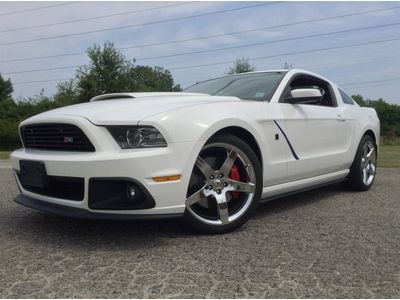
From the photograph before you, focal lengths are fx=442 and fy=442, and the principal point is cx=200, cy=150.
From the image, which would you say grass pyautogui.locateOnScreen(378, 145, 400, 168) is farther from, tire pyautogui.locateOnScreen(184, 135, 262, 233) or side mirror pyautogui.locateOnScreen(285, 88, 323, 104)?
tire pyautogui.locateOnScreen(184, 135, 262, 233)

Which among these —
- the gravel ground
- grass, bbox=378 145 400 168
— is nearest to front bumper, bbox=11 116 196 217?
the gravel ground

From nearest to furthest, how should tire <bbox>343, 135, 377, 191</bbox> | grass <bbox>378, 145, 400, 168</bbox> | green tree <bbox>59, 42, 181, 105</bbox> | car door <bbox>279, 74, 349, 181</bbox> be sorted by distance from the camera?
car door <bbox>279, 74, 349, 181</bbox> → tire <bbox>343, 135, 377, 191</bbox> → grass <bbox>378, 145, 400, 168</bbox> → green tree <bbox>59, 42, 181, 105</bbox>

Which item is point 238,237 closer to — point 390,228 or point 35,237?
point 390,228

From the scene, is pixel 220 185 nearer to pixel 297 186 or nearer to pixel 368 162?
pixel 297 186

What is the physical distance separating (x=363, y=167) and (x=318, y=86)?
4.11ft

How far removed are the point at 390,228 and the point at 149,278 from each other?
2.21 meters

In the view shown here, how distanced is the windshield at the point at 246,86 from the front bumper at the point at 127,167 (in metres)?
1.30

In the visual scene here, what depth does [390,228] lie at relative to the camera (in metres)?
3.71

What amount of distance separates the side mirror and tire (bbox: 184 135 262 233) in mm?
932

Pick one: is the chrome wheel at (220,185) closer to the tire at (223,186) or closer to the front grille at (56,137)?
the tire at (223,186)

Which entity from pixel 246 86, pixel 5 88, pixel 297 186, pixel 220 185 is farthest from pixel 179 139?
pixel 5 88

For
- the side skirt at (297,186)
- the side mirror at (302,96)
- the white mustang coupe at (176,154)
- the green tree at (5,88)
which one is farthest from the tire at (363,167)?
the green tree at (5,88)

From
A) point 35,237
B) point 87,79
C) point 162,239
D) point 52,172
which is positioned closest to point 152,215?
point 162,239

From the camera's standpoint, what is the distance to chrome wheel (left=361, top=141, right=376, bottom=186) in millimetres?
5648
